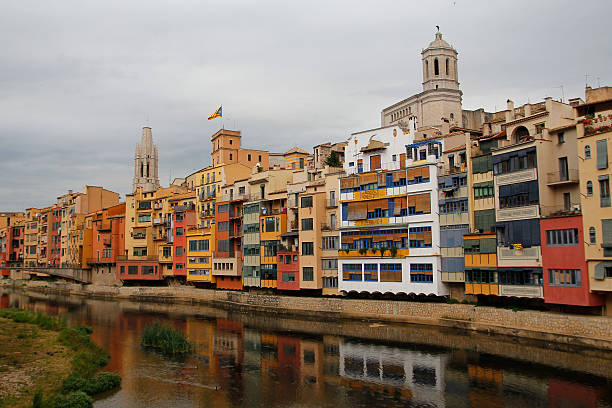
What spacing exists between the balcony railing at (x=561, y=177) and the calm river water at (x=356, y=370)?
428 inches

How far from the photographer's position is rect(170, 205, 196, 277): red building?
241ft

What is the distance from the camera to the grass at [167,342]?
37.2m

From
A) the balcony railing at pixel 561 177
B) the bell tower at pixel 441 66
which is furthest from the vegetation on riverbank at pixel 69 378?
the bell tower at pixel 441 66

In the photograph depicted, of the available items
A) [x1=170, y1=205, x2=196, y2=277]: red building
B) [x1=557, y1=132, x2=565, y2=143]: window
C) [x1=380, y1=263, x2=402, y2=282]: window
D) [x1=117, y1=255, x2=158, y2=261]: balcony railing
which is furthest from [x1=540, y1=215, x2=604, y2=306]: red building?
[x1=117, y1=255, x2=158, y2=261]: balcony railing

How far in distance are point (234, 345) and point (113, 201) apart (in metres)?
74.2

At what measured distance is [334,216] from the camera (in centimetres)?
5306

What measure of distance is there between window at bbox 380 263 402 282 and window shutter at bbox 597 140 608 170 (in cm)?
1868

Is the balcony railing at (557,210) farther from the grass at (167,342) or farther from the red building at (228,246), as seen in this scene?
the red building at (228,246)

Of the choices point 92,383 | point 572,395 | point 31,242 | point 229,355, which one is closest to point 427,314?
point 229,355

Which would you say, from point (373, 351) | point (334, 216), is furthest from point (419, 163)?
point (373, 351)

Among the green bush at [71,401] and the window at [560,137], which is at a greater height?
the window at [560,137]

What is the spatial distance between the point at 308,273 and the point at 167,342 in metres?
18.6

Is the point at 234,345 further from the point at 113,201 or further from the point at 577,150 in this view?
the point at 113,201

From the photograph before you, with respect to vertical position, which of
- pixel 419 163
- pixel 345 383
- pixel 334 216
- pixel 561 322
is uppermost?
pixel 419 163
